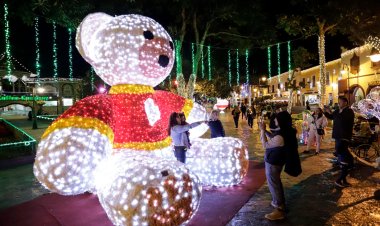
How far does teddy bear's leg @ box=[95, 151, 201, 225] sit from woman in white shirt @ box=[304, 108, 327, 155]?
267 inches

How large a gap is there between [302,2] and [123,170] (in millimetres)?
15810

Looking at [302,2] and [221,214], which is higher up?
[302,2]

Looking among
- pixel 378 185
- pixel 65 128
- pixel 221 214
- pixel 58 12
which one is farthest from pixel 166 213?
pixel 58 12

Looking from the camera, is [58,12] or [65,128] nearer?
[65,128]

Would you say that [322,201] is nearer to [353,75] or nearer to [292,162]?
[292,162]

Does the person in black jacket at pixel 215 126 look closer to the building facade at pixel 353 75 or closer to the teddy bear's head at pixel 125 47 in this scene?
the teddy bear's head at pixel 125 47

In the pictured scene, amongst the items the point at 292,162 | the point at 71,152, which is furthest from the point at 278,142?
the point at 71,152

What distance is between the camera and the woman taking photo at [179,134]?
562 cm

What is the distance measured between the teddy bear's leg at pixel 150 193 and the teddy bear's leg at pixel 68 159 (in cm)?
45

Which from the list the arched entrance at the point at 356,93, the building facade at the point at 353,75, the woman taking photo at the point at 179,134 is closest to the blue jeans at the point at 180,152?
the woman taking photo at the point at 179,134

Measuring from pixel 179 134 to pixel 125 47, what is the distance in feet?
5.82

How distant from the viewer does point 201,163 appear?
20.0ft

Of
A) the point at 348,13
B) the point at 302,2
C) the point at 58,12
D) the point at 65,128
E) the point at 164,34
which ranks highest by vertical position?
the point at 302,2

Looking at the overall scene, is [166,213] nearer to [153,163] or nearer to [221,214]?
[153,163]
